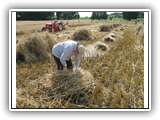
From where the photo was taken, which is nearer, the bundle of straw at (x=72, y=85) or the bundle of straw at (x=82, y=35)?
the bundle of straw at (x=72, y=85)

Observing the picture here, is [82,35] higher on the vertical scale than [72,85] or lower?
higher

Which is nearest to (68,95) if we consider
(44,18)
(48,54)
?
(48,54)

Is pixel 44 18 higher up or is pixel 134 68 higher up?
pixel 44 18

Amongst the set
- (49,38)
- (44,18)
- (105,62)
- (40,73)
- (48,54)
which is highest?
(44,18)

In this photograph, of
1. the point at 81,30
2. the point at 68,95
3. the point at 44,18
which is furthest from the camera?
the point at 44,18

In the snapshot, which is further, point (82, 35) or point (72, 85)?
point (82, 35)

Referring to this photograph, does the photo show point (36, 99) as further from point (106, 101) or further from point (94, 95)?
point (106, 101)

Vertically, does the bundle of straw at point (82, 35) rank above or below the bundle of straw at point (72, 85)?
above

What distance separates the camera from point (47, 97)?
2.21 meters

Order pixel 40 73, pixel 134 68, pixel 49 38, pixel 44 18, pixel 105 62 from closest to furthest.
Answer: pixel 40 73 < pixel 134 68 < pixel 105 62 < pixel 49 38 < pixel 44 18

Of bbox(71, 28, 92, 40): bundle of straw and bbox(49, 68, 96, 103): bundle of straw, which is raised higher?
bbox(71, 28, 92, 40): bundle of straw

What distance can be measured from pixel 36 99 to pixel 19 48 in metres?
2.95

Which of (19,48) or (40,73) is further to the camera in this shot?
(19,48)

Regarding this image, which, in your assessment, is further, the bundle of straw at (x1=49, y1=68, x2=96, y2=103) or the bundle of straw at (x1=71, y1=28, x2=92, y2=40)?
the bundle of straw at (x1=71, y1=28, x2=92, y2=40)
